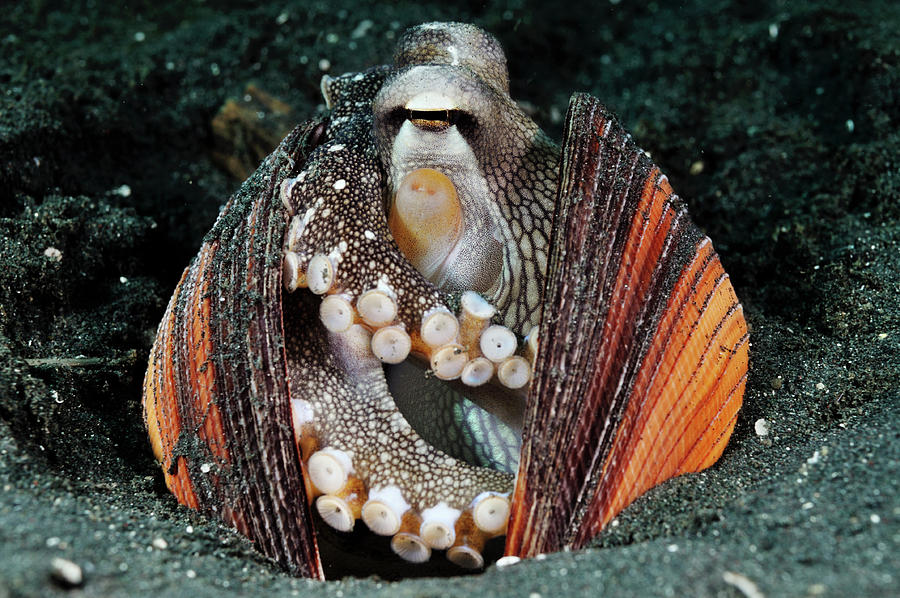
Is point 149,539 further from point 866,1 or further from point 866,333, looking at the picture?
point 866,1

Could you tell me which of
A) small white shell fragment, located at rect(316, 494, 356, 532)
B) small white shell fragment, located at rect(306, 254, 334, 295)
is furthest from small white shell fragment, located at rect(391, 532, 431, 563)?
small white shell fragment, located at rect(306, 254, 334, 295)

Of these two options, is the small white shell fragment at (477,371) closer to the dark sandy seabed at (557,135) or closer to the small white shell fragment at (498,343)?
the small white shell fragment at (498,343)

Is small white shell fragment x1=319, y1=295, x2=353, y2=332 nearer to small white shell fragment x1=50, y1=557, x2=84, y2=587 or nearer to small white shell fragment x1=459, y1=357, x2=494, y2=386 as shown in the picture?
small white shell fragment x1=459, y1=357, x2=494, y2=386

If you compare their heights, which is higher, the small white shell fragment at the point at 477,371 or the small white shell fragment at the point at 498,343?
the small white shell fragment at the point at 498,343

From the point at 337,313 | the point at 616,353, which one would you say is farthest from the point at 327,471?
the point at 616,353

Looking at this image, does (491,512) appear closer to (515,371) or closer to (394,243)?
(515,371)

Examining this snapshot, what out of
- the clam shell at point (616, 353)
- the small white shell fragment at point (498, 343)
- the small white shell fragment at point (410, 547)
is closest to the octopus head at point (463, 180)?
the clam shell at point (616, 353)
